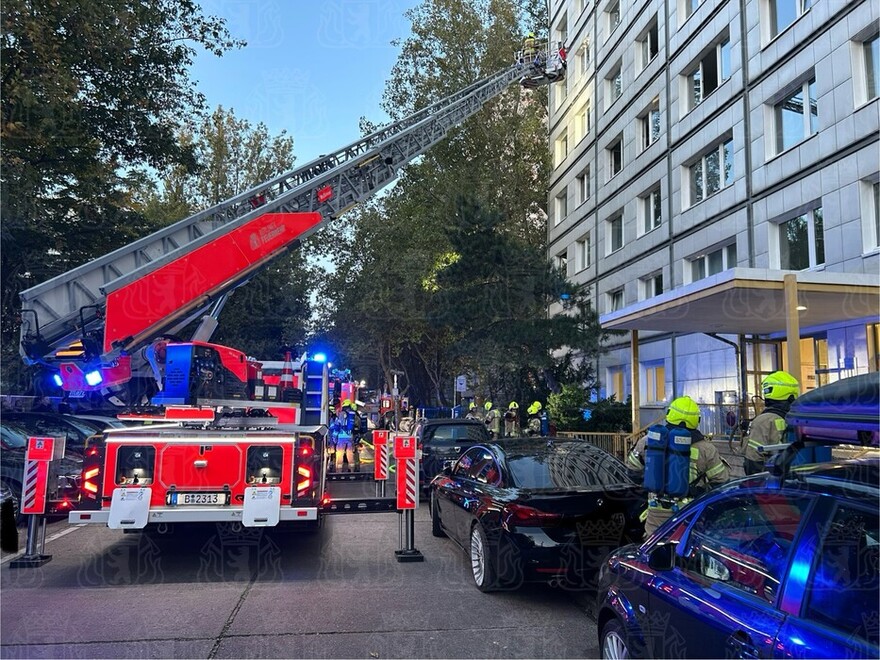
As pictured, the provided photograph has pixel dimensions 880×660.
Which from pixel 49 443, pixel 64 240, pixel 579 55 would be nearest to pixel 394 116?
pixel 579 55

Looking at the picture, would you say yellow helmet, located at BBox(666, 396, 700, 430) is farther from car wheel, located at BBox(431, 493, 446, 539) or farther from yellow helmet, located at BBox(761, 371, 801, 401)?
car wheel, located at BBox(431, 493, 446, 539)

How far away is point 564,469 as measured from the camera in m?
6.21

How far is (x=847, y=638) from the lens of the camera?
7.34ft

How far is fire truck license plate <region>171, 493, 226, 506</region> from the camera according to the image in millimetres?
6562

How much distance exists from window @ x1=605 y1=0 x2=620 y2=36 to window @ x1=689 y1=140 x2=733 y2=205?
972 centimetres

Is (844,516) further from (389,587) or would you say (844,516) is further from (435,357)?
(435,357)

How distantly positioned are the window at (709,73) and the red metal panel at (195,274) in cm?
1241

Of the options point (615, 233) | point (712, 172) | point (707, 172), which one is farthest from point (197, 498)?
point (615, 233)

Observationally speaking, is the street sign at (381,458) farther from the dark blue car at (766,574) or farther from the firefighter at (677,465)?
the dark blue car at (766,574)

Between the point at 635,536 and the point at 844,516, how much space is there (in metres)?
3.35

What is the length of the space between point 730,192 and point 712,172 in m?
1.73

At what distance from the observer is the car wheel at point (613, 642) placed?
353 cm

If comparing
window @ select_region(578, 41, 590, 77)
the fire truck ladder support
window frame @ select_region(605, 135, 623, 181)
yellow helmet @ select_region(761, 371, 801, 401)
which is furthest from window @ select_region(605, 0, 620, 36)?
yellow helmet @ select_region(761, 371, 801, 401)

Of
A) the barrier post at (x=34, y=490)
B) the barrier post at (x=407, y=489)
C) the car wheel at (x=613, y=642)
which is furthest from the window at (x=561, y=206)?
the car wheel at (x=613, y=642)
